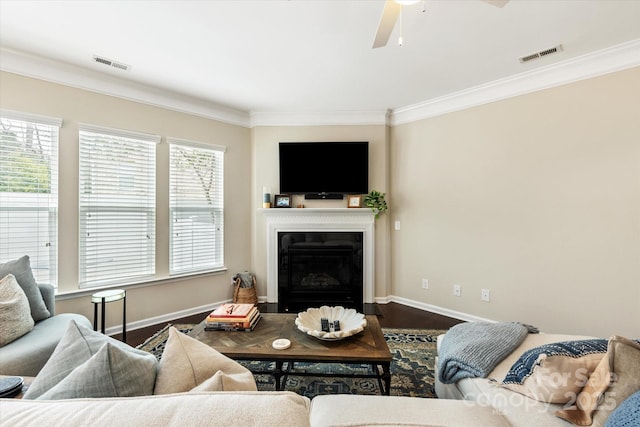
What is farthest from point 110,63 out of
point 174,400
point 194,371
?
point 174,400

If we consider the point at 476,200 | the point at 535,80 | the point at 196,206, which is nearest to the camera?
the point at 535,80

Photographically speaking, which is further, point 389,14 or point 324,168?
point 324,168

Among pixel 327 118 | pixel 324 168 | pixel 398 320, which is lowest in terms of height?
pixel 398 320

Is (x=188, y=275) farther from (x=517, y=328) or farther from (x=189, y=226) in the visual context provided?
(x=517, y=328)

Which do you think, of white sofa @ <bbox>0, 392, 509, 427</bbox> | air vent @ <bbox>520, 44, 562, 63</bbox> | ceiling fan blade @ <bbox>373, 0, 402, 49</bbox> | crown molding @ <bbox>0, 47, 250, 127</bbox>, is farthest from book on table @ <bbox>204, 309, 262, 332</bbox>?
air vent @ <bbox>520, 44, 562, 63</bbox>

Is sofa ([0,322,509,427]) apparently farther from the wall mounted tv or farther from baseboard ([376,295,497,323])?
the wall mounted tv

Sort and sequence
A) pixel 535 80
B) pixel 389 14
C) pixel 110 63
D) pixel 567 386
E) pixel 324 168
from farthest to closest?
pixel 324 168 → pixel 535 80 → pixel 110 63 → pixel 389 14 → pixel 567 386

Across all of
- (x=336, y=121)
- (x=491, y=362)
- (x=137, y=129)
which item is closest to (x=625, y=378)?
(x=491, y=362)

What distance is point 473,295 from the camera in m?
3.11

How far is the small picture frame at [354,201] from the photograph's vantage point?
3.65 meters

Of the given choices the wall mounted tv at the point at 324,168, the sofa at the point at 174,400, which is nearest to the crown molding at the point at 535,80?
the wall mounted tv at the point at 324,168

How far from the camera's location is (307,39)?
2.16 metres

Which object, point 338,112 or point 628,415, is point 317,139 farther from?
point 628,415

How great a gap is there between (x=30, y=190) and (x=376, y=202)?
3.58 metres
